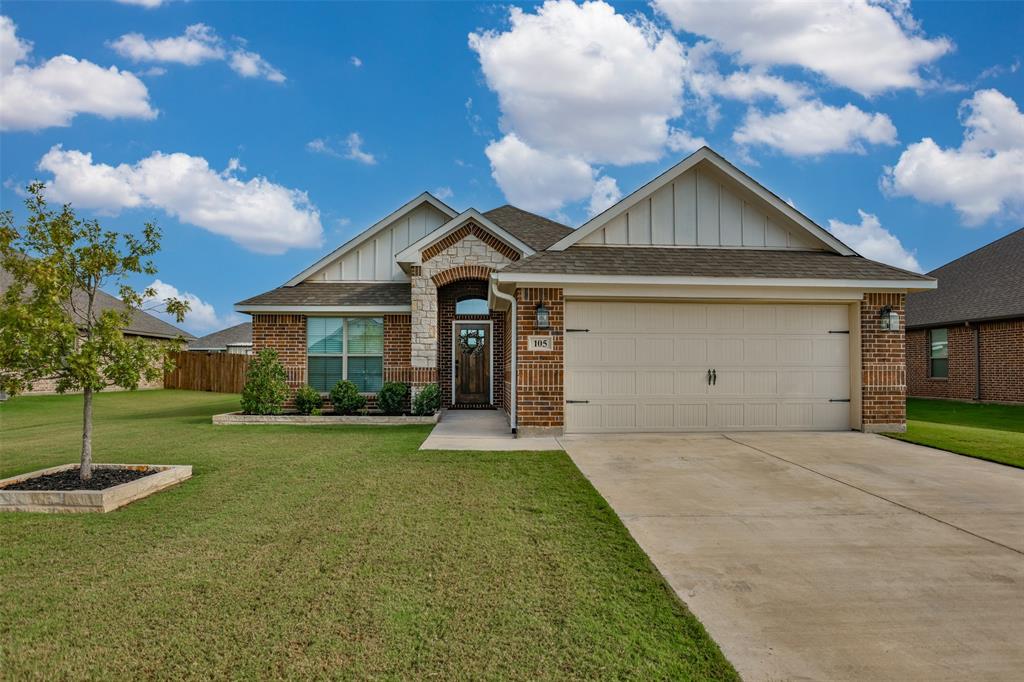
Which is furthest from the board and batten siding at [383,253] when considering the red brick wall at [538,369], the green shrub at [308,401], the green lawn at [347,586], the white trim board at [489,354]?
the green lawn at [347,586]

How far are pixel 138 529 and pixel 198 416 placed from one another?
35.0ft

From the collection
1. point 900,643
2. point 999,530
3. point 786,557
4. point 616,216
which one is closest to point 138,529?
point 786,557

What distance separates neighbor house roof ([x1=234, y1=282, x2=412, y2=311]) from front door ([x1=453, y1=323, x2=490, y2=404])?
1.95 meters

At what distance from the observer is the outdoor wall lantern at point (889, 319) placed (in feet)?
33.6

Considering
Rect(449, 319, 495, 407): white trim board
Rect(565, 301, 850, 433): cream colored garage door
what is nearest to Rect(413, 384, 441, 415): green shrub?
Rect(449, 319, 495, 407): white trim board

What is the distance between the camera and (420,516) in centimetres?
517

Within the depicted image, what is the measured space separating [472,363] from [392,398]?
339 centimetres

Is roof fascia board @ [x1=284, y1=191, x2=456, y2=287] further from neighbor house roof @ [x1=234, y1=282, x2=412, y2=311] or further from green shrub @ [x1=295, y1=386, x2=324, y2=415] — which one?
green shrub @ [x1=295, y1=386, x2=324, y2=415]

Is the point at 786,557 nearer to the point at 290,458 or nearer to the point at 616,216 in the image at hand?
the point at 290,458

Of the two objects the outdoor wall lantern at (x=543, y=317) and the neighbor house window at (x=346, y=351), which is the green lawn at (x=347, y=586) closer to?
the outdoor wall lantern at (x=543, y=317)

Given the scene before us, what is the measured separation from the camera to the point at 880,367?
34.0ft

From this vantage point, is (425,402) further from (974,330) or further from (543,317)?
(974,330)

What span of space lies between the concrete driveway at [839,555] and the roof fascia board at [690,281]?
10.2ft

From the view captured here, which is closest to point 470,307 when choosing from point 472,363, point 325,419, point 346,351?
point 472,363
